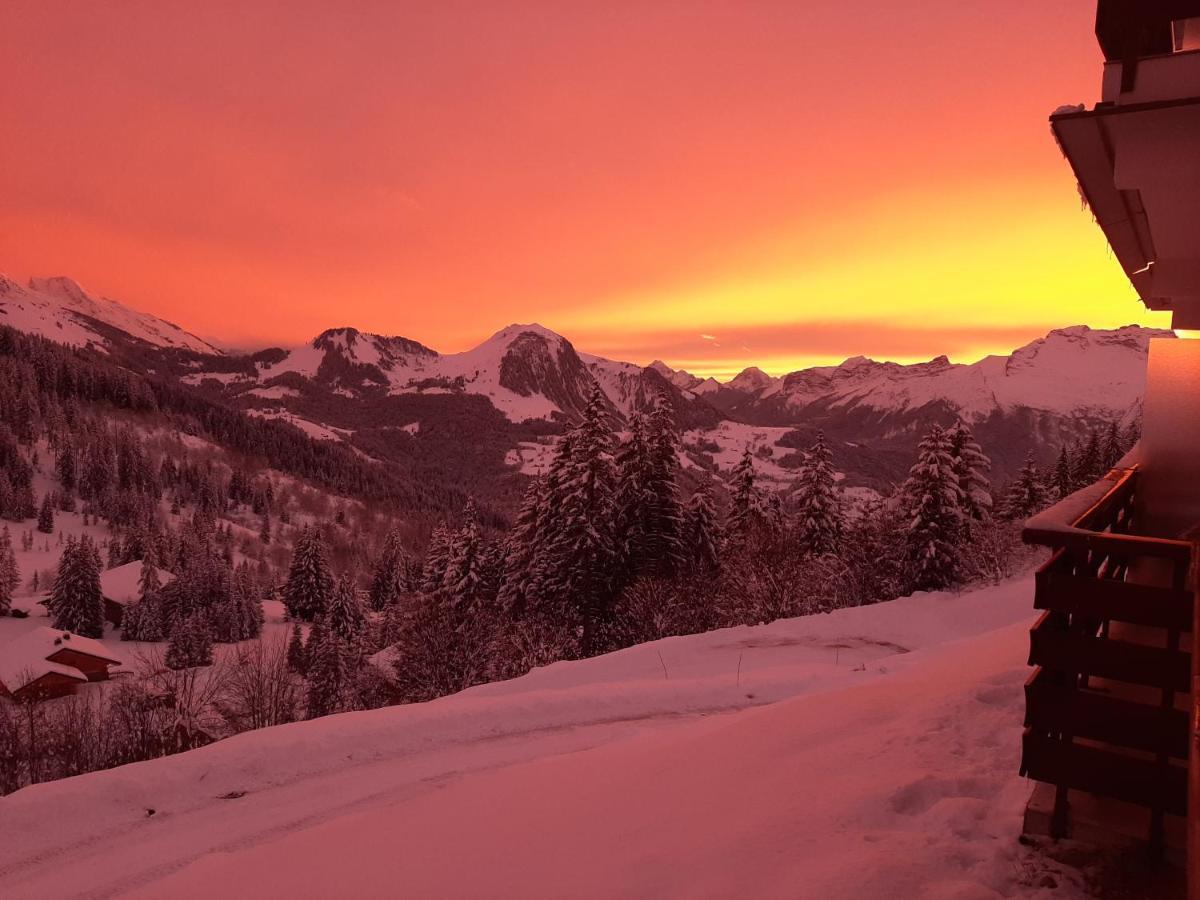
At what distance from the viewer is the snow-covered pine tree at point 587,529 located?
28.6 metres

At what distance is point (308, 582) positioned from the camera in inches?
3460

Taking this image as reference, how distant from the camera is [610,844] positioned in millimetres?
4941

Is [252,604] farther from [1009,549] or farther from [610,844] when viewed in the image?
[610,844]

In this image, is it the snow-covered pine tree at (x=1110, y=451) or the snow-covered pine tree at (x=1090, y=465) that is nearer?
the snow-covered pine tree at (x=1090, y=465)

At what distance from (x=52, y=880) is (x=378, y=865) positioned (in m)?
3.45

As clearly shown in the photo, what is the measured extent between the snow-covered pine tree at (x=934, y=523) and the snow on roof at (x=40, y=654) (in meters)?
65.3

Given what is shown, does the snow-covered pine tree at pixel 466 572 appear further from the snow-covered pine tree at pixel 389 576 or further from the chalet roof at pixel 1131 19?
the snow-covered pine tree at pixel 389 576

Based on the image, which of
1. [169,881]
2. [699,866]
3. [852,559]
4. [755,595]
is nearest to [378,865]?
[169,881]

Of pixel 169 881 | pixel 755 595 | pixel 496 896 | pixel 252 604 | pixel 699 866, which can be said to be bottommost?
pixel 252 604

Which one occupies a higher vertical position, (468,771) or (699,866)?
(699,866)

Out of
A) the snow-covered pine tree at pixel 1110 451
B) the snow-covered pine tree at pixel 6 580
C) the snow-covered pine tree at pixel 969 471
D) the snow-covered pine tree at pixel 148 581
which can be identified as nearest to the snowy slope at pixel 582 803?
the snow-covered pine tree at pixel 969 471

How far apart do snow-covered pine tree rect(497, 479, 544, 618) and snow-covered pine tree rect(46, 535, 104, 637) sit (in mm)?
75598

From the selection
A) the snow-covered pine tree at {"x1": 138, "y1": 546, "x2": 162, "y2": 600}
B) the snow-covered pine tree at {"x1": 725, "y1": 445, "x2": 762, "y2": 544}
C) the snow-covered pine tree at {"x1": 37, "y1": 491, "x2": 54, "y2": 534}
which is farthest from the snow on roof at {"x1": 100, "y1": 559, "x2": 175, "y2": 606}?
the snow-covered pine tree at {"x1": 725, "y1": 445, "x2": 762, "y2": 544}

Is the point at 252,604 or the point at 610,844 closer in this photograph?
the point at 610,844
